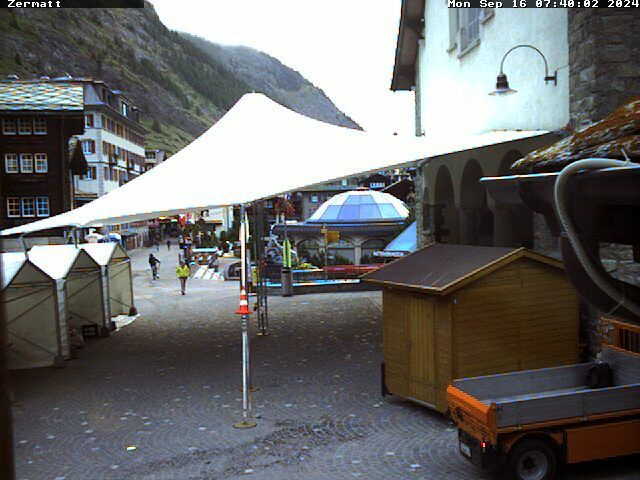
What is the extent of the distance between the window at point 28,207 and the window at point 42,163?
6.08 ft

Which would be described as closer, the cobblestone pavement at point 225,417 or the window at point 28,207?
the cobblestone pavement at point 225,417

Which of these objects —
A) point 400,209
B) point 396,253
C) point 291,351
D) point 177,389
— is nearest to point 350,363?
point 291,351

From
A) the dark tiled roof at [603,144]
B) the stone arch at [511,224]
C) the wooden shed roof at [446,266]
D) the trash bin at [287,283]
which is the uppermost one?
the dark tiled roof at [603,144]

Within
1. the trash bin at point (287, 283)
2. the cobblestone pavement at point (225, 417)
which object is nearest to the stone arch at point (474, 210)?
the cobblestone pavement at point (225, 417)

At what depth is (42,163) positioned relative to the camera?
40.3 metres

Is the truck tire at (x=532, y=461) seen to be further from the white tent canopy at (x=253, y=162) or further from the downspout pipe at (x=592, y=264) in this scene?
the white tent canopy at (x=253, y=162)

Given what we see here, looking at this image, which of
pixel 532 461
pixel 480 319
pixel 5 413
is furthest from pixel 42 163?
pixel 5 413

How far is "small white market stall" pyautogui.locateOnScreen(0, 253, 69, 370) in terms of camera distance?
48.3 feet

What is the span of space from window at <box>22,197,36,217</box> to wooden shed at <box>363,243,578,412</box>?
115ft

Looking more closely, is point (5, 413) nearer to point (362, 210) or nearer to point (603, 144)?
point (603, 144)

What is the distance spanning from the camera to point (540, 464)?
7594mm

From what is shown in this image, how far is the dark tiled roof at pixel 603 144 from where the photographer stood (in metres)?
3.27

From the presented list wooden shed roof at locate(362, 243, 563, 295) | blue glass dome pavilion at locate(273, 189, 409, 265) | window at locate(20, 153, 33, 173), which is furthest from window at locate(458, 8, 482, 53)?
window at locate(20, 153, 33, 173)

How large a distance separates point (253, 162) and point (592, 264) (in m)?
12.8
